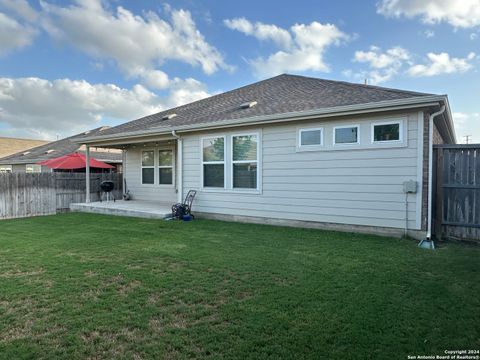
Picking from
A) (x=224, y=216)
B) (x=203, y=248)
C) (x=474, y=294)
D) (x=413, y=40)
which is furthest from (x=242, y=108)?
(x=474, y=294)

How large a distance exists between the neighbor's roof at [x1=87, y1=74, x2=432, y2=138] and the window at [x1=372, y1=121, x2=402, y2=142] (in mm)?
506

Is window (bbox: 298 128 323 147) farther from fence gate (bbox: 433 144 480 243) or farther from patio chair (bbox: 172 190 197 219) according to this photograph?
patio chair (bbox: 172 190 197 219)

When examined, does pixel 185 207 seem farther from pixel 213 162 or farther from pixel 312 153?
pixel 312 153

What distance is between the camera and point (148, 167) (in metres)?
11.8

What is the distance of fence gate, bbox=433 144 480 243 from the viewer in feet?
18.6

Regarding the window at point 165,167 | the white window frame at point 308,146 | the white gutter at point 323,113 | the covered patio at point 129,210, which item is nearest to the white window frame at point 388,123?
the white gutter at point 323,113

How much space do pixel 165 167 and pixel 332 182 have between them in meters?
6.76

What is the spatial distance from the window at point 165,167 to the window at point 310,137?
5.74 m

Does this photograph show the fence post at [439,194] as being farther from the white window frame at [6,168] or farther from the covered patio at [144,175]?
the white window frame at [6,168]

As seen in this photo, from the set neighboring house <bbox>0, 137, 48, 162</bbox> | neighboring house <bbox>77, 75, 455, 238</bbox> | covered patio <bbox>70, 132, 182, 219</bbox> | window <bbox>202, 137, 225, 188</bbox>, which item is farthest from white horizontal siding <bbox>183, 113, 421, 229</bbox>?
neighboring house <bbox>0, 137, 48, 162</bbox>

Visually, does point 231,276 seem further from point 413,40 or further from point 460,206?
point 413,40

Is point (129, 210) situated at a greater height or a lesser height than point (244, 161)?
lesser

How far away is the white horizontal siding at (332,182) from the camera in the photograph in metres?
5.87

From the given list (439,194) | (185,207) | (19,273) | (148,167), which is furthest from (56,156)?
(439,194)
